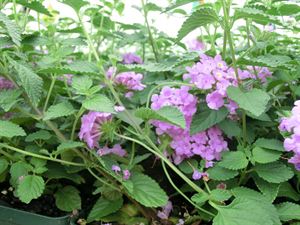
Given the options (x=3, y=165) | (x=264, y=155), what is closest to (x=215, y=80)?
(x=264, y=155)

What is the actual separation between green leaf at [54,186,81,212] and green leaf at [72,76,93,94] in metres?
0.31

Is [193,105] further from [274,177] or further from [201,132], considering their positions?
[274,177]

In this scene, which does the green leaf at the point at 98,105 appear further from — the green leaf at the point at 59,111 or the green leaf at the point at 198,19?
the green leaf at the point at 198,19

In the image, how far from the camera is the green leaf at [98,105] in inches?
35.3

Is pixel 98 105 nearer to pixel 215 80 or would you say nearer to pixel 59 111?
pixel 59 111

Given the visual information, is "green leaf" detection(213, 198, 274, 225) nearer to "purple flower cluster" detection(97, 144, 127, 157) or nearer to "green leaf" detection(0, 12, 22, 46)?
"purple flower cluster" detection(97, 144, 127, 157)

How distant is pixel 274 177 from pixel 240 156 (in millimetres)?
81

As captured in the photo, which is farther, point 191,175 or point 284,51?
point 284,51

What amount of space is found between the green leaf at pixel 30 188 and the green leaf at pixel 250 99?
18.4 inches

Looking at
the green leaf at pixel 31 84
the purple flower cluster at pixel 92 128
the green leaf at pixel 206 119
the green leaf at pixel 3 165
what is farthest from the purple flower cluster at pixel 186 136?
the green leaf at pixel 3 165

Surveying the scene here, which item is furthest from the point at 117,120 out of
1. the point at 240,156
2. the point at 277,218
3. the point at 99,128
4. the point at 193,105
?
the point at 277,218

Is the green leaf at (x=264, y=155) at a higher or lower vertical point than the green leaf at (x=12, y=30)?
lower

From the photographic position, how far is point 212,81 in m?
1.01

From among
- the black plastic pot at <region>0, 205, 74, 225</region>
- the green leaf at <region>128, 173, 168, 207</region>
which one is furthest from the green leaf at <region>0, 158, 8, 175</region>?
the green leaf at <region>128, 173, 168, 207</region>
